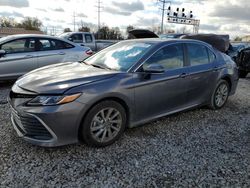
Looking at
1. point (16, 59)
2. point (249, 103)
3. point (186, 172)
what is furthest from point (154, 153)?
point (16, 59)

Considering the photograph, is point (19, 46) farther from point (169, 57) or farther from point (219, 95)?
point (219, 95)

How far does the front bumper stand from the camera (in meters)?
2.87

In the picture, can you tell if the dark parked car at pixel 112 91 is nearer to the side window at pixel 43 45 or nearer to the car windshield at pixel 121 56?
the car windshield at pixel 121 56

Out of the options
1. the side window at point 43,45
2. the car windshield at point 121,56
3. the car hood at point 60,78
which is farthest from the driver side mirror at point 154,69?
the side window at point 43,45

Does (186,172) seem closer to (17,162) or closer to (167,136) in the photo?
(167,136)

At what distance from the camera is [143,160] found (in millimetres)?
3096

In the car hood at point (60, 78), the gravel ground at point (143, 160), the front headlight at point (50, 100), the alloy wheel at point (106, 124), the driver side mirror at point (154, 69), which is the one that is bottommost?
the gravel ground at point (143, 160)

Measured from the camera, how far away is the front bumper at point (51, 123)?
2.87 m

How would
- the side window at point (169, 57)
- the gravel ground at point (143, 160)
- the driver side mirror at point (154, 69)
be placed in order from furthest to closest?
1. the side window at point (169, 57)
2. the driver side mirror at point (154, 69)
3. the gravel ground at point (143, 160)

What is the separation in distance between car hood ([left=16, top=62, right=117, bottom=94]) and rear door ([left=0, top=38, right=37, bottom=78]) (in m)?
2.90

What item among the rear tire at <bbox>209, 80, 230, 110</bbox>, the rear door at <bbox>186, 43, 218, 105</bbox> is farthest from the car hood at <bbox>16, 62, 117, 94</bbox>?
the rear tire at <bbox>209, 80, 230, 110</bbox>

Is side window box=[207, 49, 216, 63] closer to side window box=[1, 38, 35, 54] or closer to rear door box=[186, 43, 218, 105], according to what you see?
rear door box=[186, 43, 218, 105]

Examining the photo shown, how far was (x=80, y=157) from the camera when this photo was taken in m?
3.10

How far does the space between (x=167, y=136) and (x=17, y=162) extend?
2154mm
